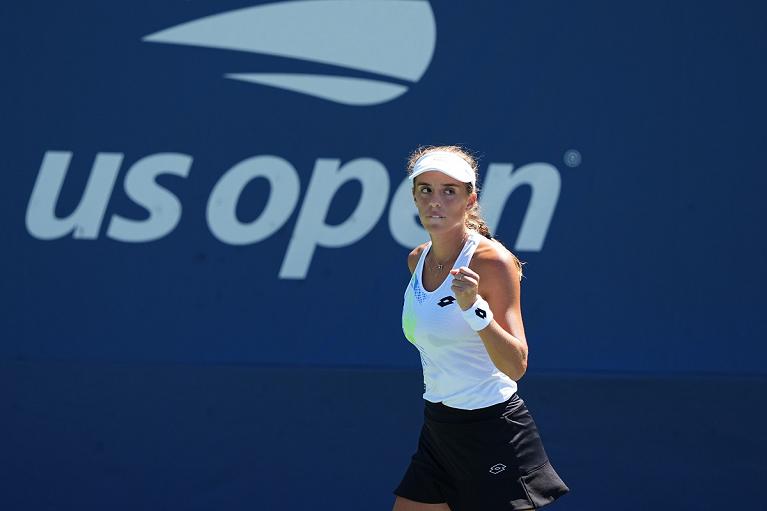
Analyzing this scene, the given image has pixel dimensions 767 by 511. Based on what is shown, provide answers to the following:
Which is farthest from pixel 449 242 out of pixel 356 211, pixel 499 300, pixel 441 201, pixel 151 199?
pixel 151 199

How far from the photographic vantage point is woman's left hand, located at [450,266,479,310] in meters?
3.04

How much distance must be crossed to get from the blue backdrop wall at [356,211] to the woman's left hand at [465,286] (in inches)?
65.5

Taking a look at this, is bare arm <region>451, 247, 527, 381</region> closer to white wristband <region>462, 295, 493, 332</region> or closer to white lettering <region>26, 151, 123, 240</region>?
white wristband <region>462, 295, 493, 332</region>

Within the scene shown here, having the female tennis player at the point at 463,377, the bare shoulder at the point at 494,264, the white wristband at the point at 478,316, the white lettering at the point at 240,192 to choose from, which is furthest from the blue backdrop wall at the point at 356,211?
the white wristband at the point at 478,316

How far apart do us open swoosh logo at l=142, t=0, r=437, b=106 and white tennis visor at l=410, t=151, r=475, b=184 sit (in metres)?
1.35

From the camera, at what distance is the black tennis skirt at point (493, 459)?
338cm

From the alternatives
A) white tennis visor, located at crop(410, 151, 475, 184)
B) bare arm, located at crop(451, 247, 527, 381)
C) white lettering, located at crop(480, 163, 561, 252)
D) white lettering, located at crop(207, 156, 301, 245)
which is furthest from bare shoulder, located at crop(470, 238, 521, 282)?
white lettering, located at crop(207, 156, 301, 245)

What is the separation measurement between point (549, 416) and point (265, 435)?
1.17m

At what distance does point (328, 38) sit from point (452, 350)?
188 centimetres

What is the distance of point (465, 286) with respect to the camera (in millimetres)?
3039

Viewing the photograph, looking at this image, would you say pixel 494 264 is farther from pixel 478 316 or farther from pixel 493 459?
pixel 493 459

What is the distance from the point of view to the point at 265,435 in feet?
15.7

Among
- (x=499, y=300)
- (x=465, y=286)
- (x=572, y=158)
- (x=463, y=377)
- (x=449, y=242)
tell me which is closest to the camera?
(x=465, y=286)

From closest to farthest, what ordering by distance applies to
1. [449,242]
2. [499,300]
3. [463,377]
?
[499,300], [463,377], [449,242]
